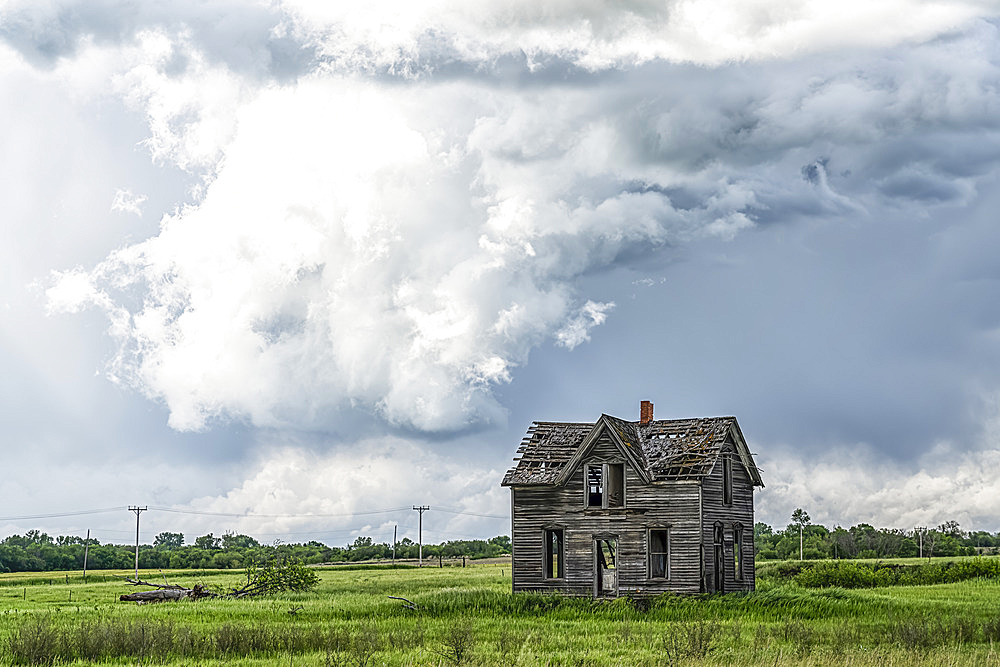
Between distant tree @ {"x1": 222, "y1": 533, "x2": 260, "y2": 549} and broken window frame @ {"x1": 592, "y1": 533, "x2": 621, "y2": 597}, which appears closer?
broken window frame @ {"x1": 592, "y1": 533, "x2": 621, "y2": 597}

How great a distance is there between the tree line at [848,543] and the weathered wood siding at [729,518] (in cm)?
5603

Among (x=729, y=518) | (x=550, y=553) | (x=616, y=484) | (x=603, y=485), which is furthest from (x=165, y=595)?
(x=729, y=518)

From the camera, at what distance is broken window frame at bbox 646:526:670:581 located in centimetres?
4575

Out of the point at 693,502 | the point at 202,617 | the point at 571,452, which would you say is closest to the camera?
the point at 202,617

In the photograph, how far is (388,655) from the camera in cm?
2550

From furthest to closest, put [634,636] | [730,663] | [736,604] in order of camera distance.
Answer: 1. [736,604]
2. [634,636]
3. [730,663]

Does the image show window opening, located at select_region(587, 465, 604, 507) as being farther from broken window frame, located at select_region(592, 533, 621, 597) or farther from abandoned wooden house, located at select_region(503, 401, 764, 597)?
broken window frame, located at select_region(592, 533, 621, 597)

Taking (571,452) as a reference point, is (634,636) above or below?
below

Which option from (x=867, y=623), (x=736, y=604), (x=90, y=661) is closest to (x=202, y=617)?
(x=90, y=661)

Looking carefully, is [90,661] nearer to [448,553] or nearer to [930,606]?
[930,606]

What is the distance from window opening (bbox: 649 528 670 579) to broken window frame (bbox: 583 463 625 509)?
1971 mm

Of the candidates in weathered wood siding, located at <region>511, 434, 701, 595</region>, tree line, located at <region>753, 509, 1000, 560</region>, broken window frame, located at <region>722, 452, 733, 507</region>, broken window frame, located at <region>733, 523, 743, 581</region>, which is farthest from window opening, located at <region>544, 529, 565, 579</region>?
tree line, located at <region>753, 509, 1000, 560</region>

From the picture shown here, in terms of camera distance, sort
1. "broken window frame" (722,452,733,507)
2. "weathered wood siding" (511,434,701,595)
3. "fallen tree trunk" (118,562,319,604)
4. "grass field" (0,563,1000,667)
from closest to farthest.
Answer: "grass field" (0,563,1000,667), "weathered wood siding" (511,434,701,595), "broken window frame" (722,452,733,507), "fallen tree trunk" (118,562,319,604)

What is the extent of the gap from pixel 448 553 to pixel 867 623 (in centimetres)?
11351
